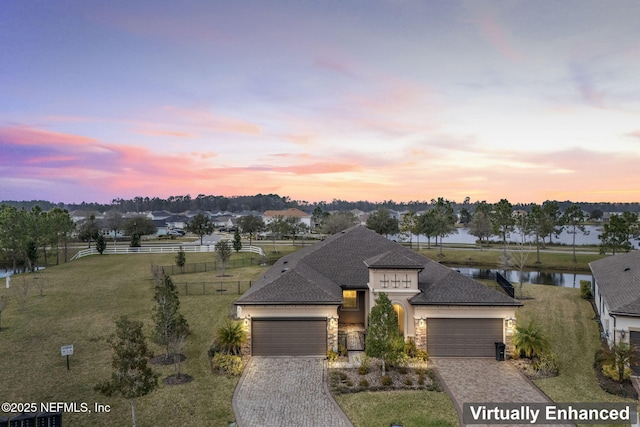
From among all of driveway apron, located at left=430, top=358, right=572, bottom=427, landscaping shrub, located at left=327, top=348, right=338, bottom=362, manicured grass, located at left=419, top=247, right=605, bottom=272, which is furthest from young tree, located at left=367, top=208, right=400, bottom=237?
landscaping shrub, located at left=327, top=348, right=338, bottom=362

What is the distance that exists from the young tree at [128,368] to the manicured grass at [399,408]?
7350 mm

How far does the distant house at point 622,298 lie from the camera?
18.9 meters

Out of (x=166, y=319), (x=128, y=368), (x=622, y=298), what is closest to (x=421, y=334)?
(x=622, y=298)

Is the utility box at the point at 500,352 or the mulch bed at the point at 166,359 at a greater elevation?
the utility box at the point at 500,352

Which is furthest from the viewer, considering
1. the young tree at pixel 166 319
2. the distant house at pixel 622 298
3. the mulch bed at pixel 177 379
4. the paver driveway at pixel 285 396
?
the young tree at pixel 166 319

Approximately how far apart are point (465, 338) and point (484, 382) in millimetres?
3361

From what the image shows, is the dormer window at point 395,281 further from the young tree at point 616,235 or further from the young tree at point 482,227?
the young tree at point 482,227

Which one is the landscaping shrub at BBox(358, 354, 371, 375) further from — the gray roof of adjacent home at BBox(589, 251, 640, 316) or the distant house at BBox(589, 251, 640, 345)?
the gray roof of adjacent home at BBox(589, 251, 640, 316)

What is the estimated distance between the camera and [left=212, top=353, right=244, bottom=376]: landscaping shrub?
63.2 ft

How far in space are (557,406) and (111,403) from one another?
17320 mm

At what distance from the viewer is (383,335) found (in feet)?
60.6

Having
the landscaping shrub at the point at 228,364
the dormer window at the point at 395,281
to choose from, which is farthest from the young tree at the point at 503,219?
the landscaping shrub at the point at 228,364

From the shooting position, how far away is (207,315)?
97.1 feet

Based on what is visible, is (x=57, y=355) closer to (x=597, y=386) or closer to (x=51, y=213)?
(x=597, y=386)
